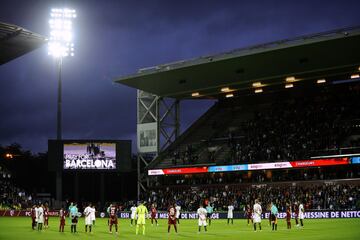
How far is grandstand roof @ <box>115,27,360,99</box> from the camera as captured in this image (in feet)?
181

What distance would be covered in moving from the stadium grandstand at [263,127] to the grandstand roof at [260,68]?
0.11 metres

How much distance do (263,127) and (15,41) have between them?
6005 cm

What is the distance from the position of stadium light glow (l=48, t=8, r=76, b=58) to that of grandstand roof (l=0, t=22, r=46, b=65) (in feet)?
176

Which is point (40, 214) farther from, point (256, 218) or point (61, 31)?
point (61, 31)

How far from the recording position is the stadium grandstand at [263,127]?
5656cm

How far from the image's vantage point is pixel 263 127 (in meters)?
69.2

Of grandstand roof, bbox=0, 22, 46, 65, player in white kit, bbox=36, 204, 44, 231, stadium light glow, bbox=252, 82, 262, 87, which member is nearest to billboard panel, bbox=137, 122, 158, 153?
stadium light glow, bbox=252, 82, 262, 87

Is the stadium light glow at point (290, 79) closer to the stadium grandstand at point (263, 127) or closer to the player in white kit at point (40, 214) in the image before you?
the stadium grandstand at point (263, 127)

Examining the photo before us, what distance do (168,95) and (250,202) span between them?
2189 cm

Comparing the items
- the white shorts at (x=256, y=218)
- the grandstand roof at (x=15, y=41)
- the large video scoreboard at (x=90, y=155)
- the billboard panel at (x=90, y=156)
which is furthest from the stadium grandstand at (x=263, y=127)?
the grandstand roof at (x=15, y=41)

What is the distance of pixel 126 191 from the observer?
106 metres

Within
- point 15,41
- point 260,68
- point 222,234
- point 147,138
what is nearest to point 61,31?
point 147,138

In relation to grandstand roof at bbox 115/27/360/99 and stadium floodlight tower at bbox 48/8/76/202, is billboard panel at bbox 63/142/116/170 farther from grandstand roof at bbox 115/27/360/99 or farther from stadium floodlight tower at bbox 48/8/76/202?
grandstand roof at bbox 115/27/360/99

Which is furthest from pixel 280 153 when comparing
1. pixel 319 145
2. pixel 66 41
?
pixel 66 41
